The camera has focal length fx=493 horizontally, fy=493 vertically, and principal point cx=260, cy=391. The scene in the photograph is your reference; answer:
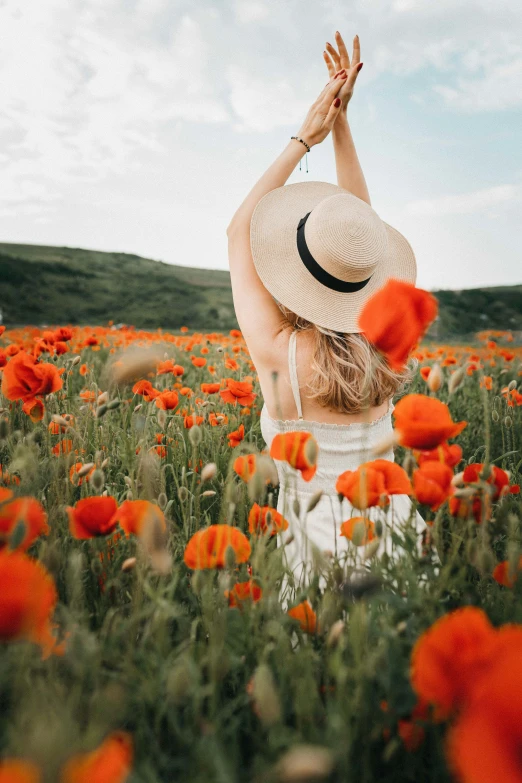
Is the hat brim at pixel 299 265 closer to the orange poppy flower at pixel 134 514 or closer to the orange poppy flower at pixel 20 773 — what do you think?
the orange poppy flower at pixel 134 514

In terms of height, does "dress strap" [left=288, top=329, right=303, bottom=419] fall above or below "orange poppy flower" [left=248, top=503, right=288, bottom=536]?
above

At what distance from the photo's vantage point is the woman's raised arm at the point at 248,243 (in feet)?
6.61

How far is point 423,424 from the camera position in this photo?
922 millimetres

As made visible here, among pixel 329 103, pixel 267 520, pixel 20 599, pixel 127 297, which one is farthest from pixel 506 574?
pixel 127 297

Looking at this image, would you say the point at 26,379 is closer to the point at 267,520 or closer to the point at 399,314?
the point at 267,520

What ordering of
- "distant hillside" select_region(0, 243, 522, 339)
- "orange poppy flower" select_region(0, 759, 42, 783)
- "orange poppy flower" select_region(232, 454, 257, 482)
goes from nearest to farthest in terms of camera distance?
"orange poppy flower" select_region(0, 759, 42, 783) < "orange poppy flower" select_region(232, 454, 257, 482) < "distant hillside" select_region(0, 243, 522, 339)

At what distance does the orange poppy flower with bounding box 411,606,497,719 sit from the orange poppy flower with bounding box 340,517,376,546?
1.28ft

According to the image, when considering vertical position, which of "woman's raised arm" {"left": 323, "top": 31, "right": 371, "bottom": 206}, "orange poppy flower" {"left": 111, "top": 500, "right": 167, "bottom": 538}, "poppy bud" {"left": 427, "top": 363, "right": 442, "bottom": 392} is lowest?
"orange poppy flower" {"left": 111, "top": 500, "right": 167, "bottom": 538}

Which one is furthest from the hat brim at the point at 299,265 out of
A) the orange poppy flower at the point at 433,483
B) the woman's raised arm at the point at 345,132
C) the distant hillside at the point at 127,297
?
the distant hillside at the point at 127,297

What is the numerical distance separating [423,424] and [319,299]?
103 cm

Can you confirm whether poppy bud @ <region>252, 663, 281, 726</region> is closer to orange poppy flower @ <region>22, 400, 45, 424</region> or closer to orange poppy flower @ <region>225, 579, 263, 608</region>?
orange poppy flower @ <region>225, 579, 263, 608</region>

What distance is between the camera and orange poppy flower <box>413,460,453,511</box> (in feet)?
3.22

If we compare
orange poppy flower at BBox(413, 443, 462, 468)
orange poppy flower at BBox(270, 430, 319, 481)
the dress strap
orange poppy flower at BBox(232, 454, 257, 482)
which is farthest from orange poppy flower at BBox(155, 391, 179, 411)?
orange poppy flower at BBox(413, 443, 462, 468)

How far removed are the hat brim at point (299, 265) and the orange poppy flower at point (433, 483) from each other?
895 mm
